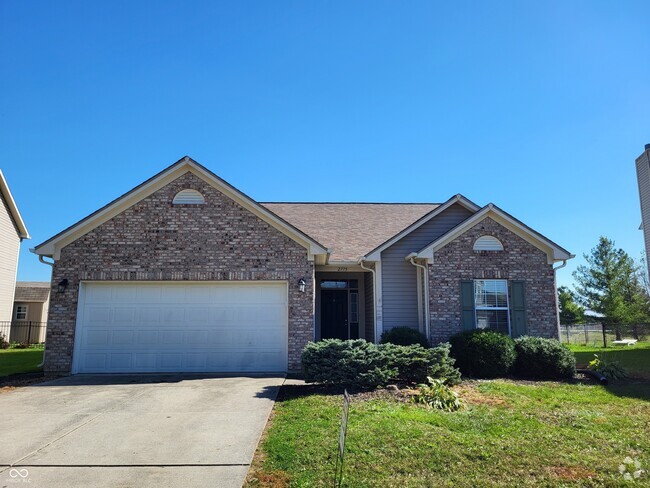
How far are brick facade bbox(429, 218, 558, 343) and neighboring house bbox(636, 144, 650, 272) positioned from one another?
10591 mm

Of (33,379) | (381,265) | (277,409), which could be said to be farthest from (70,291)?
(381,265)

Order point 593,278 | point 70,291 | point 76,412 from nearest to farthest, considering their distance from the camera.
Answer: point 76,412
point 70,291
point 593,278

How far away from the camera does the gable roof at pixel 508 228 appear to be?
42.9ft

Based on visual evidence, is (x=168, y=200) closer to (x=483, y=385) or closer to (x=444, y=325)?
(x=444, y=325)

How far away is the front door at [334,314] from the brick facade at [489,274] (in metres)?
4.30

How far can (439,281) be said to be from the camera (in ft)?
42.5

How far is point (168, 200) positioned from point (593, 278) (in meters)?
34.0

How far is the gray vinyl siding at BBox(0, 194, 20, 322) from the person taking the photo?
24.0m

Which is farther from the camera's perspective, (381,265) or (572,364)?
(381,265)

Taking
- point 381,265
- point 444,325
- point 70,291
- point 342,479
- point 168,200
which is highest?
point 168,200

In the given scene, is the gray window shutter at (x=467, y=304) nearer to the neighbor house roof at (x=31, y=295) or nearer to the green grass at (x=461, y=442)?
the green grass at (x=461, y=442)

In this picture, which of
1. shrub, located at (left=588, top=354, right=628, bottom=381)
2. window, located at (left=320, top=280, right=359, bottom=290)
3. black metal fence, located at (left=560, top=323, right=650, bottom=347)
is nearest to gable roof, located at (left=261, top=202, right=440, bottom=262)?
window, located at (left=320, top=280, right=359, bottom=290)

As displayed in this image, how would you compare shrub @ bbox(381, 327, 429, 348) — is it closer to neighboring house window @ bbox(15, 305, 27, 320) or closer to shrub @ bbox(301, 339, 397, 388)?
shrub @ bbox(301, 339, 397, 388)

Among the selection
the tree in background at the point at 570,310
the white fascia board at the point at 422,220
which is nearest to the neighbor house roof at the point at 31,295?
the white fascia board at the point at 422,220
